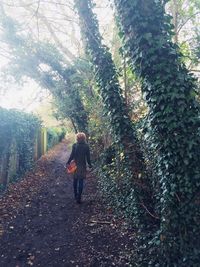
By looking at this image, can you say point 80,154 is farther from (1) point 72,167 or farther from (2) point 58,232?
(2) point 58,232

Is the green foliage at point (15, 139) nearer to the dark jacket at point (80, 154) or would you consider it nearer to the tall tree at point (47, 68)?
the dark jacket at point (80, 154)

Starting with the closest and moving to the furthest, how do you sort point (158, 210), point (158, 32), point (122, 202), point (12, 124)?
point (158, 32), point (158, 210), point (122, 202), point (12, 124)

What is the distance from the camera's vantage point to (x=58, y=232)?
Answer: 7.31 metres

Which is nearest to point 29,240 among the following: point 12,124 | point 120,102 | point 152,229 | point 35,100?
point 152,229

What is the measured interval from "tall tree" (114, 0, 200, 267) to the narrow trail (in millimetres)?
1271

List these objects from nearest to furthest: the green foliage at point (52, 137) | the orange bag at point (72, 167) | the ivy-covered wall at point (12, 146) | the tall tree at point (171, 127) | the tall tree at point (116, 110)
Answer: the tall tree at point (171, 127) < the tall tree at point (116, 110) < the orange bag at point (72, 167) < the ivy-covered wall at point (12, 146) < the green foliage at point (52, 137)

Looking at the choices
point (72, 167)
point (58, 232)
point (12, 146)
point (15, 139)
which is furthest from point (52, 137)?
point (58, 232)

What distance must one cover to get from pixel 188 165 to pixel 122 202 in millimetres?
3799

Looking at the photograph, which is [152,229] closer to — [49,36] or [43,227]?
[43,227]

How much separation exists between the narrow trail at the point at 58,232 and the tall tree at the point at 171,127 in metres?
1.27

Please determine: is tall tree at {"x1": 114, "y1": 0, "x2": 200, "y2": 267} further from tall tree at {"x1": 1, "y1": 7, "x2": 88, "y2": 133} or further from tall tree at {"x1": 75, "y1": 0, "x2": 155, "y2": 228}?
tall tree at {"x1": 1, "y1": 7, "x2": 88, "y2": 133}

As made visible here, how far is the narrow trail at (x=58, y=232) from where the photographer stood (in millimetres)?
6000

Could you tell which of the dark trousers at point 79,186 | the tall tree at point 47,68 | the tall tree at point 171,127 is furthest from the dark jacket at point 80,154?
the tall tree at point 47,68

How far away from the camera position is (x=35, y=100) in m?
23.4
